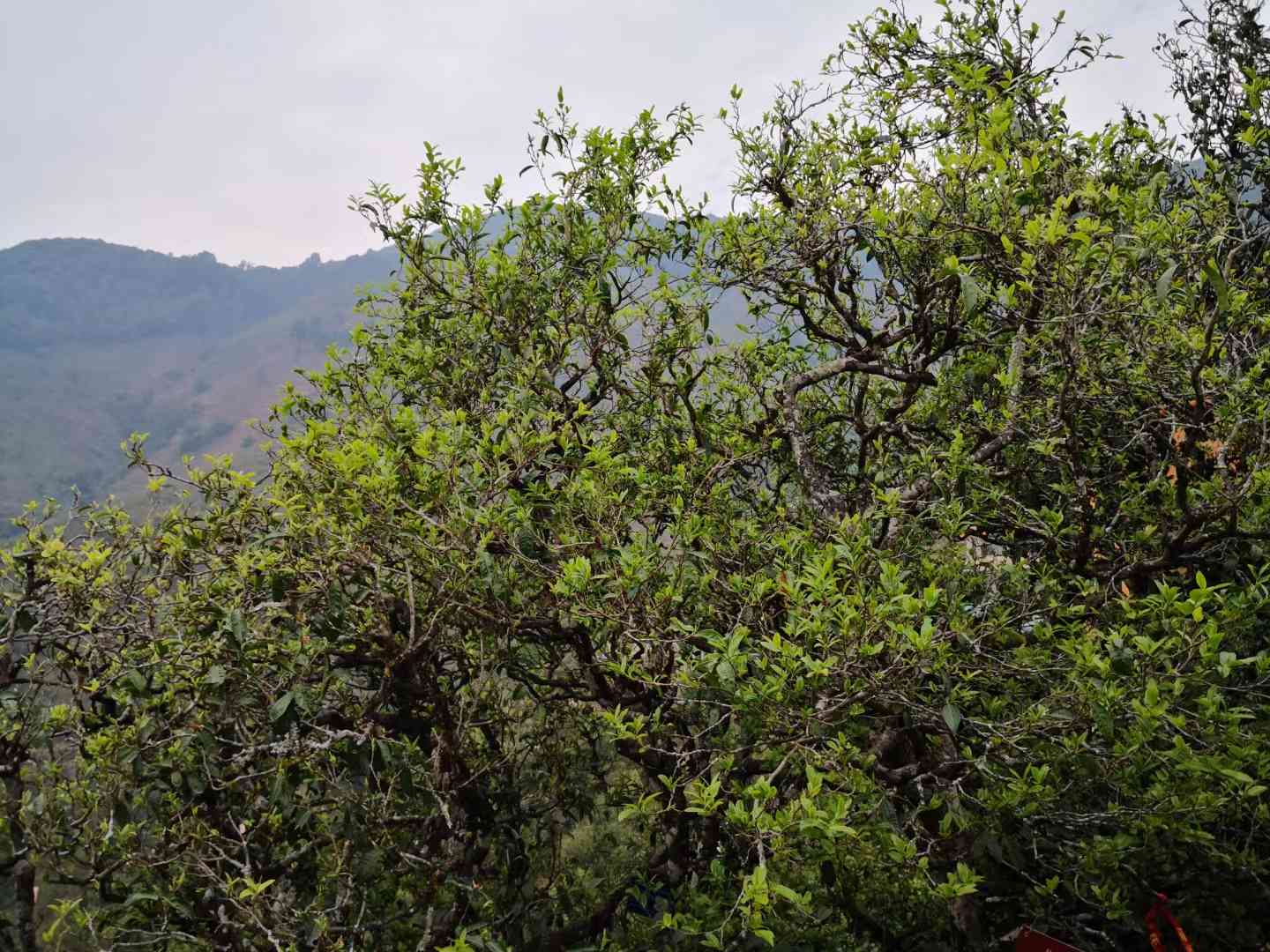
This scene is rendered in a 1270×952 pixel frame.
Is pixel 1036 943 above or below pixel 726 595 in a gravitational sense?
below

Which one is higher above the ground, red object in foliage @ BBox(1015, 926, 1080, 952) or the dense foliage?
the dense foliage

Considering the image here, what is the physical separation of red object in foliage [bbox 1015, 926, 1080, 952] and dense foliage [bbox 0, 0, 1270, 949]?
50cm

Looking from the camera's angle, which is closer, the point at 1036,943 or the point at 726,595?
the point at 1036,943

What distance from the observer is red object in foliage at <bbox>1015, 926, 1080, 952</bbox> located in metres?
4.12

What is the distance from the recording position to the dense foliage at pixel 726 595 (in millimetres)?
4086

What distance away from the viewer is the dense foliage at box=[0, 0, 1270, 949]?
4.09 m

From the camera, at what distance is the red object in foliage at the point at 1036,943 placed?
412cm

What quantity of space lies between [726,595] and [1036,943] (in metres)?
2.44

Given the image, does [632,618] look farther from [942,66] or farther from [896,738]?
[942,66]

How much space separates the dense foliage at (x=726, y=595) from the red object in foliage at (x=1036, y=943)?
502mm

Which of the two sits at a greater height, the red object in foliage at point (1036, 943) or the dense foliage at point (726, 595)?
the dense foliage at point (726, 595)

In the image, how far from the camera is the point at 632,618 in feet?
14.1

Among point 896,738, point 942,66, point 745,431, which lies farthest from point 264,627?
point 942,66

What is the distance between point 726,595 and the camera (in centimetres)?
501
